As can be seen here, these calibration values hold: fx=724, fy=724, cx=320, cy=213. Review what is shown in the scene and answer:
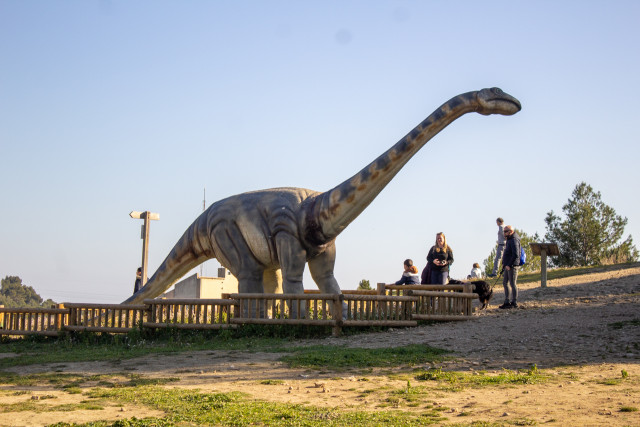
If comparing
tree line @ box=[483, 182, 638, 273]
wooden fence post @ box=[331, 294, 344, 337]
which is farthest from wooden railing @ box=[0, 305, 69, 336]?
tree line @ box=[483, 182, 638, 273]

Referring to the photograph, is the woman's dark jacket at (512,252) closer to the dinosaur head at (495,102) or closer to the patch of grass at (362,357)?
the dinosaur head at (495,102)

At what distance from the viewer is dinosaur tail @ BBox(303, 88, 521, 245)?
1307 centimetres

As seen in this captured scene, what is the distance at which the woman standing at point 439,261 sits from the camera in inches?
597

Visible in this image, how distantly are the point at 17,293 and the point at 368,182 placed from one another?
8447cm

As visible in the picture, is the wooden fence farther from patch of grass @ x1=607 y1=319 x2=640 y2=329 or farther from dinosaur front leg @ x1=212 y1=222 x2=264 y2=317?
patch of grass @ x1=607 y1=319 x2=640 y2=329

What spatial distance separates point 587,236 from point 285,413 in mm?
35933

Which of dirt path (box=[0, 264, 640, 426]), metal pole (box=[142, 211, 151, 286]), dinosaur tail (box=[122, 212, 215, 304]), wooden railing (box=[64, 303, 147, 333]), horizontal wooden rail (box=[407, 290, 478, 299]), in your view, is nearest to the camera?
dirt path (box=[0, 264, 640, 426])

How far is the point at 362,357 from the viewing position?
973cm

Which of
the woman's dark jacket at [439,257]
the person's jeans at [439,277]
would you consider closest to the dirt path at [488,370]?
the person's jeans at [439,277]

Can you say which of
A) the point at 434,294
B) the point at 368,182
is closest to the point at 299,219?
the point at 368,182

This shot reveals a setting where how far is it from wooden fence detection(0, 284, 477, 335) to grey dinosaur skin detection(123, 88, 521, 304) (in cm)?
84

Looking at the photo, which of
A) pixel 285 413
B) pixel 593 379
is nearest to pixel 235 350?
pixel 285 413

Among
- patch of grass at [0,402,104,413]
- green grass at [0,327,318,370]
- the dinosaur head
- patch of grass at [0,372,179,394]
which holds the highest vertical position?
the dinosaur head

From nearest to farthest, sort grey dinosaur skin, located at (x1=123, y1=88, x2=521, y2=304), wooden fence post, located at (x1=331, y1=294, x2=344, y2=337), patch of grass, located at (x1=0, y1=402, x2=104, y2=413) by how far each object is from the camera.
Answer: patch of grass, located at (x1=0, y1=402, x2=104, y2=413)
wooden fence post, located at (x1=331, y1=294, x2=344, y2=337)
grey dinosaur skin, located at (x1=123, y1=88, x2=521, y2=304)
